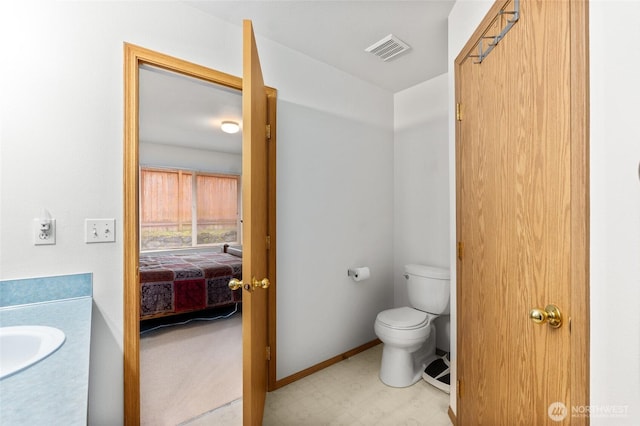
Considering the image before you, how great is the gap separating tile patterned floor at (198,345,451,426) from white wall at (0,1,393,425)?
0.68 feet

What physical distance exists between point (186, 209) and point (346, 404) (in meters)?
4.66

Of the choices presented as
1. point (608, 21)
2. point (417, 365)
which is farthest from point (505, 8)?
point (417, 365)

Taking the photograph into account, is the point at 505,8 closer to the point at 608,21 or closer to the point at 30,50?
the point at 608,21

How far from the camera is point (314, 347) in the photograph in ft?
7.64

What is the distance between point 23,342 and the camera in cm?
99

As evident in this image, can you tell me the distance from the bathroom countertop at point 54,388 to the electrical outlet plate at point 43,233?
1.25 ft

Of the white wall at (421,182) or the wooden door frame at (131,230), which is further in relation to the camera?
the white wall at (421,182)

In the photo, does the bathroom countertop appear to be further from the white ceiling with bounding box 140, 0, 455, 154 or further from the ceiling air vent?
the ceiling air vent

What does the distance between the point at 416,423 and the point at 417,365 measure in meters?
0.57

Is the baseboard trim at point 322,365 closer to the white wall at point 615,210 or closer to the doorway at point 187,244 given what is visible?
the doorway at point 187,244

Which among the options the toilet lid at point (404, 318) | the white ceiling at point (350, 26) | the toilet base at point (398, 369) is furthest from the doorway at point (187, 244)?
the toilet lid at point (404, 318)

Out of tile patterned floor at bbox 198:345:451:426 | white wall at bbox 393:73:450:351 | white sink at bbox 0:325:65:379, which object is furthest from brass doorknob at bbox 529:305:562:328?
white wall at bbox 393:73:450:351

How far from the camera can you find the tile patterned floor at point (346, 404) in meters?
1.78

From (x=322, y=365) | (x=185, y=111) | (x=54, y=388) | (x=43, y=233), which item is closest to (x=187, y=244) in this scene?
(x=185, y=111)
